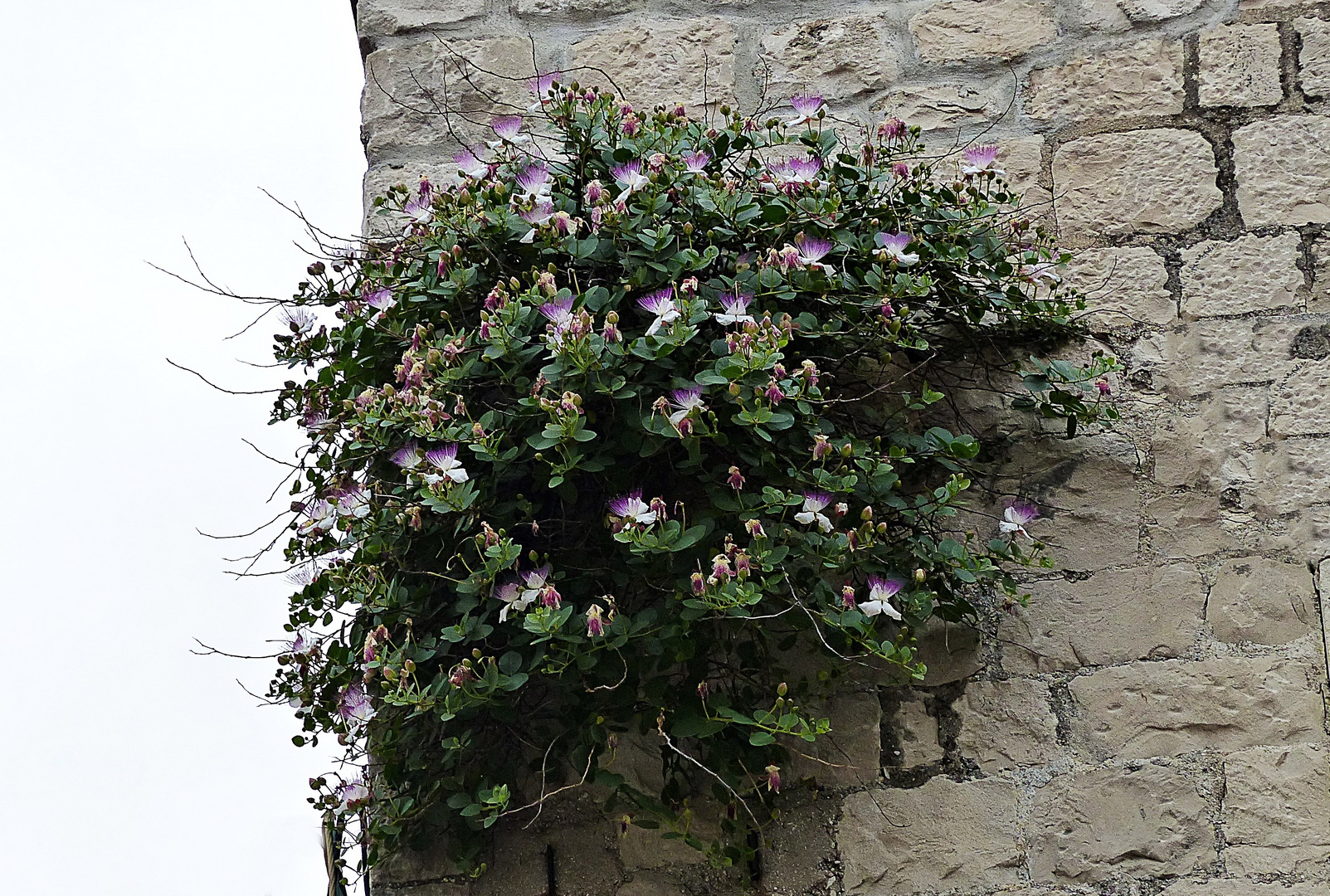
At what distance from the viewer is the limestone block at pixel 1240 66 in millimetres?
2127

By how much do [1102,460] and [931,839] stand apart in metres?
0.66

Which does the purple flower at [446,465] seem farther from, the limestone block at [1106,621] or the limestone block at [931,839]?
the limestone block at [1106,621]

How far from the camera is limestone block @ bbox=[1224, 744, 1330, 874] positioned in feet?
5.75

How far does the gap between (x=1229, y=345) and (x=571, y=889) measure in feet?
4.47

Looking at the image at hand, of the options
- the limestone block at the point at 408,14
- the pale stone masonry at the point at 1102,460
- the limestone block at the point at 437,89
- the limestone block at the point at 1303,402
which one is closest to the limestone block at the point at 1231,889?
the pale stone masonry at the point at 1102,460

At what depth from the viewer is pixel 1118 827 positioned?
5.86 ft

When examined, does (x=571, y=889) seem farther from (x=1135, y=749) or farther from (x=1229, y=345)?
(x=1229, y=345)

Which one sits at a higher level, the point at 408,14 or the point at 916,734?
the point at 408,14

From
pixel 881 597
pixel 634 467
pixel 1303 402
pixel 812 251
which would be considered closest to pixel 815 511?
pixel 881 597

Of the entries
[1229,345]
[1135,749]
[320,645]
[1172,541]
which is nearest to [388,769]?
[320,645]

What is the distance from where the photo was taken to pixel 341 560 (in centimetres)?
176

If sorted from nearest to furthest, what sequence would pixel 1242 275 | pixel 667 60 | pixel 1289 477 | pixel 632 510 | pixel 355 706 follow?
pixel 632 510
pixel 355 706
pixel 1289 477
pixel 1242 275
pixel 667 60

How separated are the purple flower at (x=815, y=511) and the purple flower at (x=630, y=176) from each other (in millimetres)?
514

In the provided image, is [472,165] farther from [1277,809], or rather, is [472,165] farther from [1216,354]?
[1277,809]
